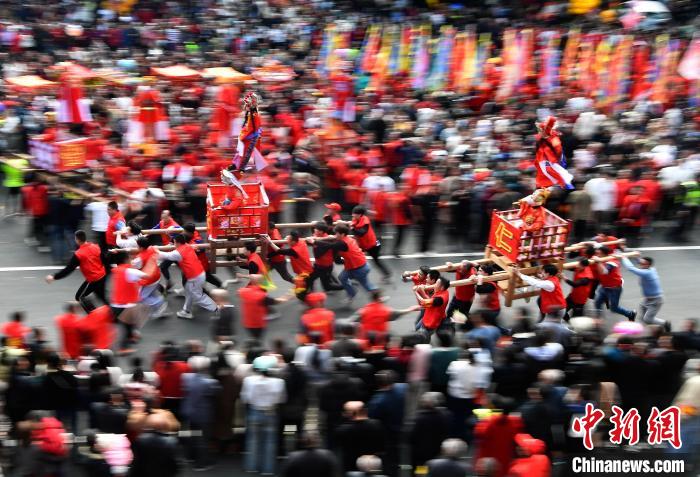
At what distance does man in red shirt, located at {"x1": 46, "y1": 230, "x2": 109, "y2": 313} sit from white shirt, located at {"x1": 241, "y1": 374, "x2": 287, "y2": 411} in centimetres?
446

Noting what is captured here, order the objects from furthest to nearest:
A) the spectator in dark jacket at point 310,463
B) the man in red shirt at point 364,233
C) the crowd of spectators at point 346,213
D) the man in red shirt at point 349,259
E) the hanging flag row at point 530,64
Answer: the hanging flag row at point 530,64, the man in red shirt at point 364,233, the man in red shirt at point 349,259, the crowd of spectators at point 346,213, the spectator in dark jacket at point 310,463

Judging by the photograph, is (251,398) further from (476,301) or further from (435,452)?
(476,301)

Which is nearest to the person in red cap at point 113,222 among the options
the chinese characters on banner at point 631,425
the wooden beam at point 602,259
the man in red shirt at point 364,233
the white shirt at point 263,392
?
the man in red shirt at point 364,233

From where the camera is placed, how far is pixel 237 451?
11.4 m

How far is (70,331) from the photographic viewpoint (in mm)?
11773

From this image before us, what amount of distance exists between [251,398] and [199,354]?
846 millimetres

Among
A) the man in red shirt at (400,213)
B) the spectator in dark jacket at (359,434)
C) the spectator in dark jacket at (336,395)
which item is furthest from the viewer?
the man in red shirt at (400,213)

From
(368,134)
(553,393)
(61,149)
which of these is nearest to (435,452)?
(553,393)

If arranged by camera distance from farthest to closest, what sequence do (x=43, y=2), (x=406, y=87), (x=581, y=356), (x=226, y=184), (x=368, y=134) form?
1. (x=43, y=2)
2. (x=406, y=87)
3. (x=368, y=134)
4. (x=226, y=184)
5. (x=581, y=356)

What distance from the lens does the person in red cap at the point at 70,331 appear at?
1173 cm

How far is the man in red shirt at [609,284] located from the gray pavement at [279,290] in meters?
0.67


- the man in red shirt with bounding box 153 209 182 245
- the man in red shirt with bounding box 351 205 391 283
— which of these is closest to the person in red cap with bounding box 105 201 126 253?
the man in red shirt with bounding box 153 209 182 245

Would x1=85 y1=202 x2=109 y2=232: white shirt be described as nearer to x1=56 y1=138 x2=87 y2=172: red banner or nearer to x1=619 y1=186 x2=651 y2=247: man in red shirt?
x1=56 y1=138 x2=87 y2=172: red banner

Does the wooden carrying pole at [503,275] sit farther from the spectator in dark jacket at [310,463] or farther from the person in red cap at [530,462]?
the spectator in dark jacket at [310,463]
